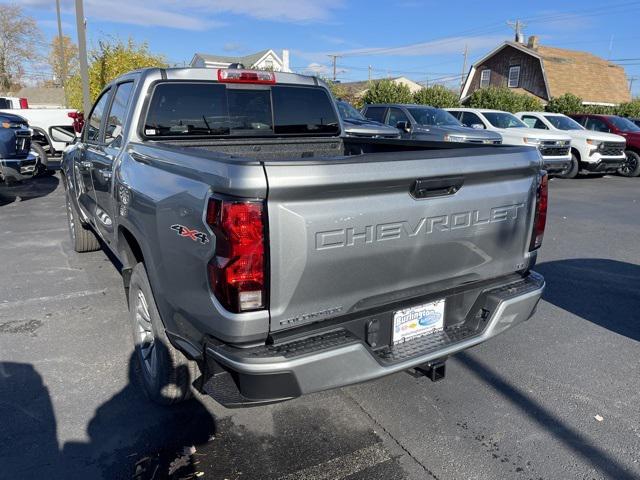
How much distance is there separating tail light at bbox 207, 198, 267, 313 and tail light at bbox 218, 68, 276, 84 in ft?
6.77

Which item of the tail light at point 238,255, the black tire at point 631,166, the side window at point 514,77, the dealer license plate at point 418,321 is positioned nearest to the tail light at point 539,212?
the dealer license plate at point 418,321

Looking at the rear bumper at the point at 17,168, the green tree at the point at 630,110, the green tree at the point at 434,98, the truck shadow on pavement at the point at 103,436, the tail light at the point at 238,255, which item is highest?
the green tree at the point at 434,98

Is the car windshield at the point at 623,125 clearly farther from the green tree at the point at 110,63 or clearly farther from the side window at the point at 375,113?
the green tree at the point at 110,63

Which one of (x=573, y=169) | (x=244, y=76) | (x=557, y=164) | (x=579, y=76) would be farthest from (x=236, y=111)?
(x=579, y=76)

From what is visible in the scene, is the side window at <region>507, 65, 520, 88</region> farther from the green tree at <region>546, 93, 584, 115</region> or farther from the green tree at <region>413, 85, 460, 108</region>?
the green tree at <region>413, 85, 460, 108</region>

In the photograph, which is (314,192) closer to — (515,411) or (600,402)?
(515,411)

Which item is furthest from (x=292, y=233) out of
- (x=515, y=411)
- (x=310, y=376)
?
(x=515, y=411)

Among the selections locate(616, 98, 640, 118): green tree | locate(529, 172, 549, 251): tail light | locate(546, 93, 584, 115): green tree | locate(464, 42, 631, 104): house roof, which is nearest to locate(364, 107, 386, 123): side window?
locate(529, 172, 549, 251): tail light

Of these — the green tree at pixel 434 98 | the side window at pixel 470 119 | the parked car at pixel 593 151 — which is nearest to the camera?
the parked car at pixel 593 151

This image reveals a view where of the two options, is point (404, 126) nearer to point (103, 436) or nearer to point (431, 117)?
point (431, 117)

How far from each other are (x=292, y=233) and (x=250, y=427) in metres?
1.45

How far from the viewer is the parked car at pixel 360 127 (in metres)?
11.1

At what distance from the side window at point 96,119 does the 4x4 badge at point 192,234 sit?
2.44 metres

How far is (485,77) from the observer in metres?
41.9
